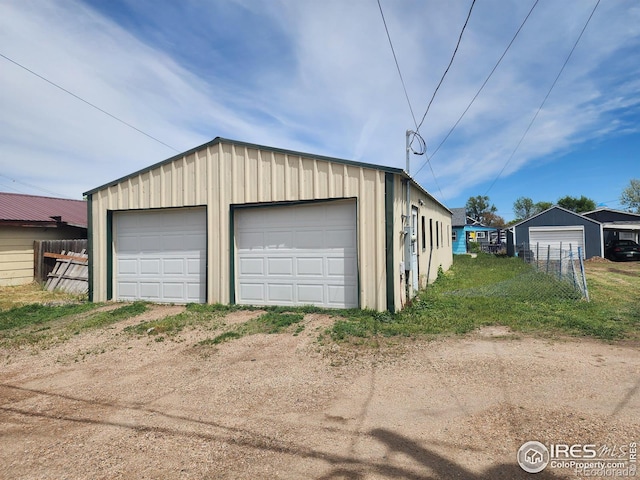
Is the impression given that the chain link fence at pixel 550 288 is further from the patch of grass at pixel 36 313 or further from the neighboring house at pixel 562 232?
the neighboring house at pixel 562 232

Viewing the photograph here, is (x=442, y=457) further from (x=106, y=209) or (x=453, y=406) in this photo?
(x=106, y=209)

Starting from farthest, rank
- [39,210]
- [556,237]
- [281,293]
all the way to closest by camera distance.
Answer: [556,237] < [39,210] < [281,293]

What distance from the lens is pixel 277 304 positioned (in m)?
8.45

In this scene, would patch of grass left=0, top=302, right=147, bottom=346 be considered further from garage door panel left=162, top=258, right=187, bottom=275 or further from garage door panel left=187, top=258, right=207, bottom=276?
garage door panel left=187, top=258, right=207, bottom=276

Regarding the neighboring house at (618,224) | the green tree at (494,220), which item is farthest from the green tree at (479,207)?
the neighboring house at (618,224)

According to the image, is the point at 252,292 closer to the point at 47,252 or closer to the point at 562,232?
the point at 47,252

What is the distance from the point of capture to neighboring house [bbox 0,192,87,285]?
1302 centimetres

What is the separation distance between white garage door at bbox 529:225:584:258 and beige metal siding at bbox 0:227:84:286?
83.2 feet

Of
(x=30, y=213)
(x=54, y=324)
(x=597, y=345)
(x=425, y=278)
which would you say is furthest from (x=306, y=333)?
(x=30, y=213)

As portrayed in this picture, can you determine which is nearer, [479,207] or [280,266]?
[280,266]

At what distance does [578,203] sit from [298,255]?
65.2m

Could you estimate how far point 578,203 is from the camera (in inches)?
2297

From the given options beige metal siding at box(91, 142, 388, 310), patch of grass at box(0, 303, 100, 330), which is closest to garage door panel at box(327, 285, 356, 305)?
beige metal siding at box(91, 142, 388, 310)

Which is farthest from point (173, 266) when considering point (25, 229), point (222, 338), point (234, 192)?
point (25, 229)
